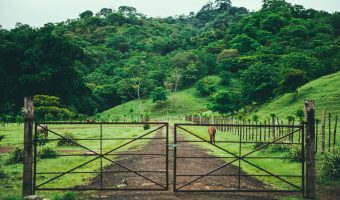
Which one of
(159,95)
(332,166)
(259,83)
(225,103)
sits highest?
(259,83)

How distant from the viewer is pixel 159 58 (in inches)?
4788

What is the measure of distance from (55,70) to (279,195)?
61.9m

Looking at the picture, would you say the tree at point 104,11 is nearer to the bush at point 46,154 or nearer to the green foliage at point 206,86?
the green foliage at point 206,86

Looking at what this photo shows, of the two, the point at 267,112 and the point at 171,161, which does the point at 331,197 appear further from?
the point at 267,112

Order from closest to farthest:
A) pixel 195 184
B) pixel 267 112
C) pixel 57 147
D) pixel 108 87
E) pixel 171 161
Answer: pixel 195 184, pixel 171 161, pixel 57 147, pixel 267 112, pixel 108 87

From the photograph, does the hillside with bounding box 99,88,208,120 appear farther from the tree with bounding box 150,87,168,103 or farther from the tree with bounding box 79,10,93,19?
the tree with bounding box 79,10,93,19

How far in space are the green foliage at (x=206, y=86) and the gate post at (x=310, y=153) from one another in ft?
296

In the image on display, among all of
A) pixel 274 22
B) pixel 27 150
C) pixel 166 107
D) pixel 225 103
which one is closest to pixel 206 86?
pixel 166 107

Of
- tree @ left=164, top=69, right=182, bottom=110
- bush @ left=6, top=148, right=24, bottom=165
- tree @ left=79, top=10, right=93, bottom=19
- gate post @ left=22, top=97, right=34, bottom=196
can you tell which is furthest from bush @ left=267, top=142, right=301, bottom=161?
tree @ left=79, top=10, right=93, bottom=19

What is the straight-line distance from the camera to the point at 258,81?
228 ft

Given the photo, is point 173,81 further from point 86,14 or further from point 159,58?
point 86,14

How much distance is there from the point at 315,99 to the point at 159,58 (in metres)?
77.3

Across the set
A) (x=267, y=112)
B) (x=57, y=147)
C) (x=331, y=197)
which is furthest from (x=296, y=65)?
(x=331, y=197)

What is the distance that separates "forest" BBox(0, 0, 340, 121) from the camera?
6525cm
